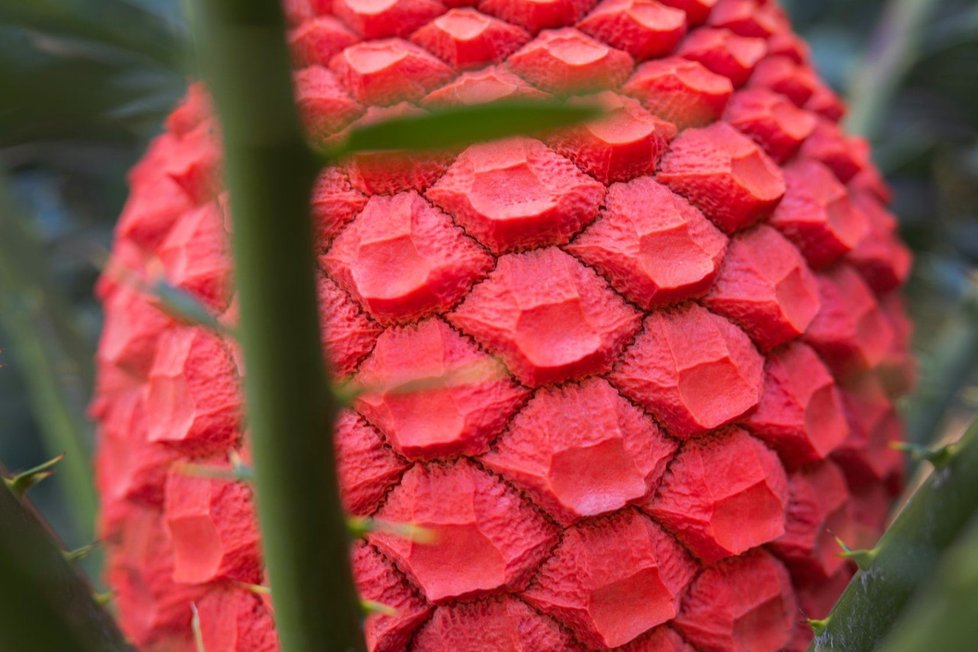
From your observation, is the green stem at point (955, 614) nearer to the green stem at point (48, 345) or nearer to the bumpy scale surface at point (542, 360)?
the bumpy scale surface at point (542, 360)

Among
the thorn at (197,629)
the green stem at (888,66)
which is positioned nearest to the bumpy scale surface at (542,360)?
the thorn at (197,629)

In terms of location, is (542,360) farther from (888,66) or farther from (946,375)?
(888,66)

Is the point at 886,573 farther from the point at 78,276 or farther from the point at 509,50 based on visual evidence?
the point at 78,276

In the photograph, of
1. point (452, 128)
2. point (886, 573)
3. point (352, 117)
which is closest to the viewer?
point (452, 128)

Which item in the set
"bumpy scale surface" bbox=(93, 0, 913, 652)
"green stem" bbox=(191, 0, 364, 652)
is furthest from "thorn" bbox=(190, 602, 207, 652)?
"green stem" bbox=(191, 0, 364, 652)

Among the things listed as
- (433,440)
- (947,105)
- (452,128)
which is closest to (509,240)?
(433,440)

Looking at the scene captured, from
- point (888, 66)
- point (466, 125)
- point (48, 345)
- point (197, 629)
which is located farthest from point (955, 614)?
point (888, 66)
